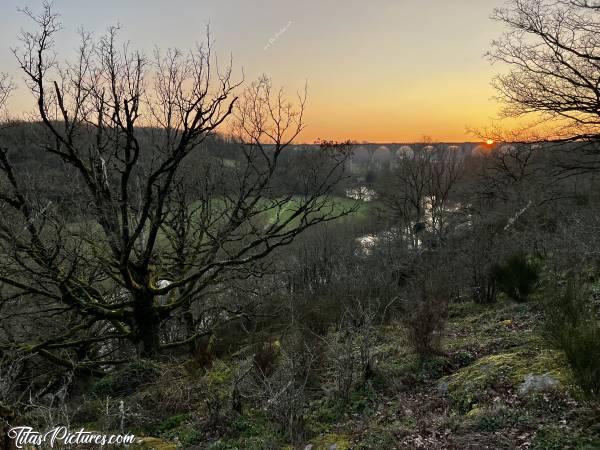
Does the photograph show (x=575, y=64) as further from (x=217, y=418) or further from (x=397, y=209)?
(x=397, y=209)

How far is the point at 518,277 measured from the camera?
12.2 meters

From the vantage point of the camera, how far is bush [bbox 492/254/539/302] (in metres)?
12.1

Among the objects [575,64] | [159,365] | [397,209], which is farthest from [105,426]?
[397,209]

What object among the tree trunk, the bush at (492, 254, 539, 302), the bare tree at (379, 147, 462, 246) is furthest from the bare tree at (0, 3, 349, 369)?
the bare tree at (379, 147, 462, 246)

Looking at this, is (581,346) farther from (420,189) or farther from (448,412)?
(420,189)

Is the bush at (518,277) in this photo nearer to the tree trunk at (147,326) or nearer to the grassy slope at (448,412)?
the grassy slope at (448,412)

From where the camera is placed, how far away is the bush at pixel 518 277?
1209 centimetres

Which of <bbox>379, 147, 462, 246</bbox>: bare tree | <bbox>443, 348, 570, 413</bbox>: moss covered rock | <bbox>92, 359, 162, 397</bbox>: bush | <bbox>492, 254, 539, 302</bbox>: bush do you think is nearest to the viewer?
<bbox>443, 348, 570, 413</bbox>: moss covered rock

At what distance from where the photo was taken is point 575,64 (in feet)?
46.3

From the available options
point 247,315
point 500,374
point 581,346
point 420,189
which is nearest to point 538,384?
point 500,374

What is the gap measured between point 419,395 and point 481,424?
1639 mm

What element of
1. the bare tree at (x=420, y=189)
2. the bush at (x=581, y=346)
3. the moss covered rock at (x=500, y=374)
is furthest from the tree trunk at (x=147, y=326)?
the bare tree at (x=420, y=189)

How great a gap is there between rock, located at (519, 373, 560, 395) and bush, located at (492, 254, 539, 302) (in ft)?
22.9

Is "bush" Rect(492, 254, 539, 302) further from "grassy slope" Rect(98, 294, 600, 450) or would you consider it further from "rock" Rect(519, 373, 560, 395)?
"rock" Rect(519, 373, 560, 395)
